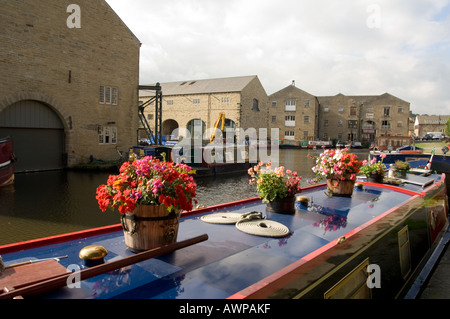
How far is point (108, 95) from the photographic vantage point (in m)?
21.7

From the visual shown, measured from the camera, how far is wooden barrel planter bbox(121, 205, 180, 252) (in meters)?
2.89

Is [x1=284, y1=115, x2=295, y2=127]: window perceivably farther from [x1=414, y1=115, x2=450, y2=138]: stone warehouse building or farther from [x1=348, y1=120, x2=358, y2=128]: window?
[x1=414, y1=115, x2=450, y2=138]: stone warehouse building

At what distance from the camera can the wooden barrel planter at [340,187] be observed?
20.2 ft

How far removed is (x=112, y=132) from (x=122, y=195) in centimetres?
2065

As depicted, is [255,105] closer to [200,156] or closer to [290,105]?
[290,105]

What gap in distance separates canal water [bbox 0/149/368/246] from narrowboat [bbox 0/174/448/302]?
5.84m

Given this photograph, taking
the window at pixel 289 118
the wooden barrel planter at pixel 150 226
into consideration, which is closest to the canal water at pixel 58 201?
the wooden barrel planter at pixel 150 226

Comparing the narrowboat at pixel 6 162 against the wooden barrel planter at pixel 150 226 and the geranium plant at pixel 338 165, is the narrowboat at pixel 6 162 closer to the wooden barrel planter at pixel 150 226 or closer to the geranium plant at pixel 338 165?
the geranium plant at pixel 338 165

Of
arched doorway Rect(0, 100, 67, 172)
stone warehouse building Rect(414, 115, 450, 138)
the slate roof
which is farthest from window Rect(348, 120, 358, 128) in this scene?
arched doorway Rect(0, 100, 67, 172)

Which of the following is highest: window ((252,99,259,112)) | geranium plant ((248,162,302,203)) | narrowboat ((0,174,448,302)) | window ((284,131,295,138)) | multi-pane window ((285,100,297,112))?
multi-pane window ((285,100,297,112))

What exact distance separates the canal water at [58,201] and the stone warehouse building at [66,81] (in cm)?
205
